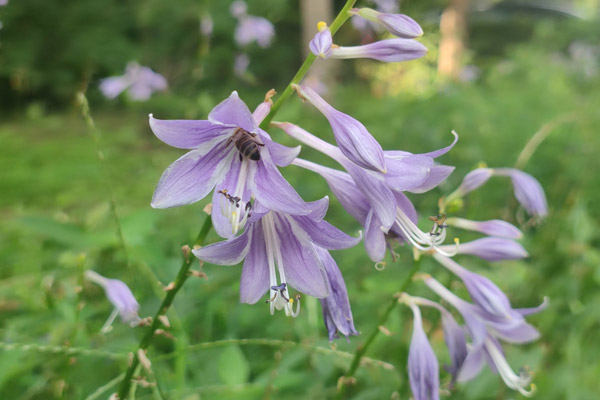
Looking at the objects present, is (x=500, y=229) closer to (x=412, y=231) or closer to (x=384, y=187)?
(x=412, y=231)

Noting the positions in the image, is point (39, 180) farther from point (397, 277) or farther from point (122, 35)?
point (122, 35)

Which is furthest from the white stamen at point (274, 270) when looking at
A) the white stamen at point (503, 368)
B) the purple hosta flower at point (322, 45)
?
the white stamen at point (503, 368)

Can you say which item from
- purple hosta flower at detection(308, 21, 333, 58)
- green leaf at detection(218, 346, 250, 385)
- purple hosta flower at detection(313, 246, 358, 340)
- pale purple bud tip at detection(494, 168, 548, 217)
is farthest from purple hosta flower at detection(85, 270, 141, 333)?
pale purple bud tip at detection(494, 168, 548, 217)

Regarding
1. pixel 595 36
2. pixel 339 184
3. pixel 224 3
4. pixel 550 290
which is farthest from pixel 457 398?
pixel 595 36

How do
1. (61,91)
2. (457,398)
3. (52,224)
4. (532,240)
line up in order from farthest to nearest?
1. (61,91)
2. (532,240)
3. (52,224)
4. (457,398)

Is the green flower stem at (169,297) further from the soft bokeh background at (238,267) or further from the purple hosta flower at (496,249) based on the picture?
the purple hosta flower at (496,249)
